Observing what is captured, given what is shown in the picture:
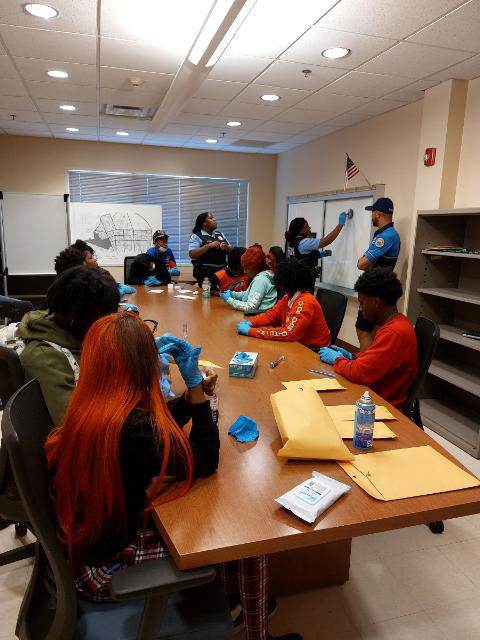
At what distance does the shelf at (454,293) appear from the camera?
9.80 ft

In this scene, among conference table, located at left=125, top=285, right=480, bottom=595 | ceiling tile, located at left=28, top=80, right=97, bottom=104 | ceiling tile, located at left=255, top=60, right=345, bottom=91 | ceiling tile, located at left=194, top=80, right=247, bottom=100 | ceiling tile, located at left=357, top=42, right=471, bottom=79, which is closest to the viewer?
conference table, located at left=125, top=285, right=480, bottom=595

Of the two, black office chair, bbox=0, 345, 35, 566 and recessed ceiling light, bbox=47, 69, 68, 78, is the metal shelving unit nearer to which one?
black office chair, bbox=0, 345, 35, 566

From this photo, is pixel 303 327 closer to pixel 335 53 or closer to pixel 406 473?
pixel 406 473

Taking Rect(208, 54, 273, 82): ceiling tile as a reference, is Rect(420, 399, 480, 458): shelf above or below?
below

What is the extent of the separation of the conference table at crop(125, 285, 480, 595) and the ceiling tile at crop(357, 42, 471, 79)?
2258 millimetres

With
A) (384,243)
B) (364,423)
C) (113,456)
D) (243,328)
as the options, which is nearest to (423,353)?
(364,423)

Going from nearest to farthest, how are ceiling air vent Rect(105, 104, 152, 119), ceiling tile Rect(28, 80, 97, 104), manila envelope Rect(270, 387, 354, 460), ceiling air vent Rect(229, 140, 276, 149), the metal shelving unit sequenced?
manila envelope Rect(270, 387, 354, 460), the metal shelving unit, ceiling tile Rect(28, 80, 97, 104), ceiling air vent Rect(105, 104, 152, 119), ceiling air vent Rect(229, 140, 276, 149)

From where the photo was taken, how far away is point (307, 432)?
1280 millimetres

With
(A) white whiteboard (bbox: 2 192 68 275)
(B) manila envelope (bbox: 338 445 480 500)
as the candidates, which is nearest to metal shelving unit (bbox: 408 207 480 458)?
(B) manila envelope (bbox: 338 445 480 500)


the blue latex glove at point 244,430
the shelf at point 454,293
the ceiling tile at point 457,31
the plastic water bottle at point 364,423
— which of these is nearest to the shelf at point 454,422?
the shelf at point 454,293

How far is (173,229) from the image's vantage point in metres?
7.02

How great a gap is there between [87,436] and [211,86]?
11.3ft

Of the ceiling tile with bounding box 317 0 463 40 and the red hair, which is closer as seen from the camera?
the red hair

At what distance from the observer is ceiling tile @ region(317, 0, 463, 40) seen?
2.23 m
